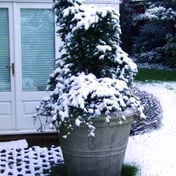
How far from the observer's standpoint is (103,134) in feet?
16.1

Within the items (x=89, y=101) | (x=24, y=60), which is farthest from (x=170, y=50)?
(x=89, y=101)

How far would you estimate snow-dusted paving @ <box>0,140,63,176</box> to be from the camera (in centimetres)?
565

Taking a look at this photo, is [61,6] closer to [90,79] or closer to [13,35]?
[90,79]

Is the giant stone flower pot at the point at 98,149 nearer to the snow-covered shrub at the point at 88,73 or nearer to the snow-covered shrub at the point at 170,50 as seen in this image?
the snow-covered shrub at the point at 88,73

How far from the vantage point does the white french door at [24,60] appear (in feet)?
23.1

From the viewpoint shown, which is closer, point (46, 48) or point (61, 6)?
point (61, 6)

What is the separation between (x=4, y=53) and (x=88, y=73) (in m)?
2.43

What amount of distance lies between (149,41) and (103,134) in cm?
1000

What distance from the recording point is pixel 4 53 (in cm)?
711

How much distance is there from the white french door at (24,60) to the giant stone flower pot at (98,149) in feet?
6.98

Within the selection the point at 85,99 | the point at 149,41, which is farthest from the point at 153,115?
the point at 149,41

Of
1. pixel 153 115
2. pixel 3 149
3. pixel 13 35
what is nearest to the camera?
pixel 3 149

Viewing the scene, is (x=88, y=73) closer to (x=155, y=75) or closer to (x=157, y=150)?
(x=157, y=150)

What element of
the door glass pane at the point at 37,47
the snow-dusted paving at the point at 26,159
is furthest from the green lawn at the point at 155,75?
the snow-dusted paving at the point at 26,159
